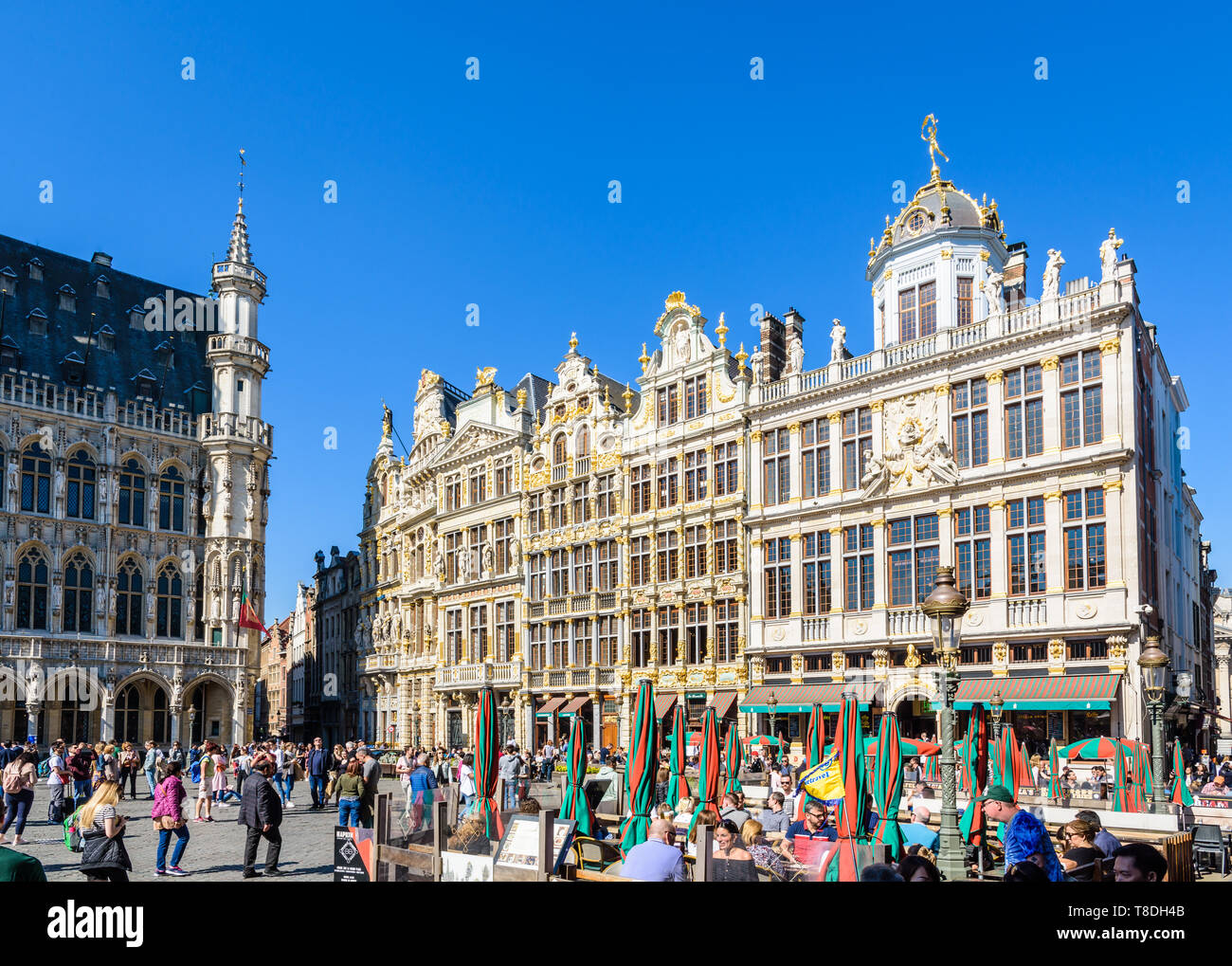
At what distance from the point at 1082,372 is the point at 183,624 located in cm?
3990

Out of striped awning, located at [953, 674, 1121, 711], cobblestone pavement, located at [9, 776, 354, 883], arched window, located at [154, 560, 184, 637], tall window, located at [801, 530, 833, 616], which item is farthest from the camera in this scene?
arched window, located at [154, 560, 184, 637]

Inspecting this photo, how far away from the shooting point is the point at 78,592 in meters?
49.2

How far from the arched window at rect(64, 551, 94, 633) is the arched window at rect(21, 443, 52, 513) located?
2561 mm

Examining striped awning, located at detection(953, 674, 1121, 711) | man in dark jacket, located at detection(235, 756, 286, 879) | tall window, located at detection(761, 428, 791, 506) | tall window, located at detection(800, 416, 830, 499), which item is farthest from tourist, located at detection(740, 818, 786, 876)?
tall window, located at detection(761, 428, 791, 506)

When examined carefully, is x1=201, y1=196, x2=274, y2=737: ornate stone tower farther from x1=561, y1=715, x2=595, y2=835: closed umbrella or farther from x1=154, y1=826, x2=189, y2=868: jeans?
x1=561, y1=715, x2=595, y2=835: closed umbrella

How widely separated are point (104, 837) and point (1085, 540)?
26.5 m

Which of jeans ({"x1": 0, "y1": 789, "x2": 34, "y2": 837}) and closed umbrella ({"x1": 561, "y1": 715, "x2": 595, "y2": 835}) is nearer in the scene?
closed umbrella ({"x1": 561, "y1": 715, "x2": 595, "y2": 835})

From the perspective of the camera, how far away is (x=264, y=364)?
5572cm

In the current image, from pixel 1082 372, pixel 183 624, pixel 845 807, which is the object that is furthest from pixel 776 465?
pixel 183 624

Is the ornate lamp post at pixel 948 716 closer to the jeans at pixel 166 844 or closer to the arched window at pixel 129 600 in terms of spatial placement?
the jeans at pixel 166 844

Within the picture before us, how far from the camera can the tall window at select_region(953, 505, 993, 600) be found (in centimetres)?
3238

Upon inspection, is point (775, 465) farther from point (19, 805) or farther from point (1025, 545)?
point (19, 805)
